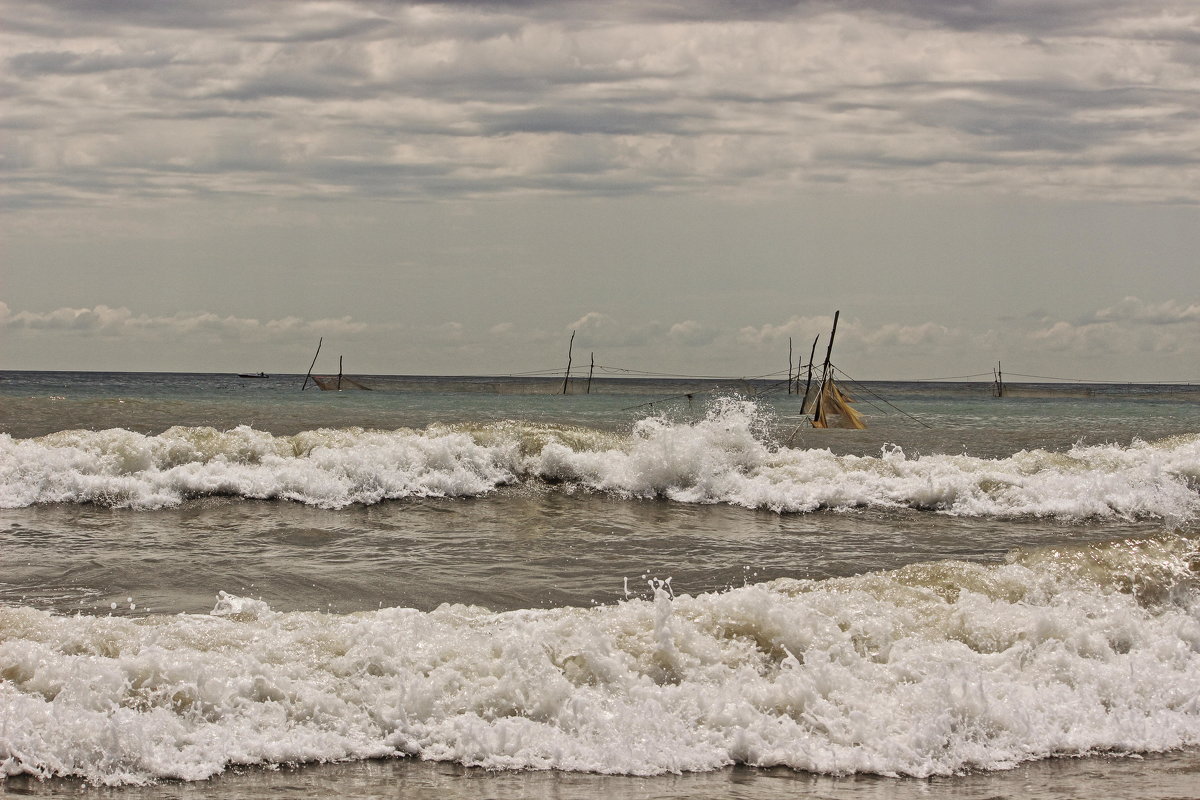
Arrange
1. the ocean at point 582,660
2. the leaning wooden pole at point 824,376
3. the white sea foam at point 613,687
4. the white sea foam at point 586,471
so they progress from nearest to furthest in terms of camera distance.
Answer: the ocean at point 582,660 < the white sea foam at point 613,687 < the white sea foam at point 586,471 < the leaning wooden pole at point 824,376

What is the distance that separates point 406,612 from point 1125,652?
5.03 meters

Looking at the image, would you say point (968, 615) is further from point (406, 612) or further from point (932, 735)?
point (406, 612)

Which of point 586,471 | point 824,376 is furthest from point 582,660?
point 824,376

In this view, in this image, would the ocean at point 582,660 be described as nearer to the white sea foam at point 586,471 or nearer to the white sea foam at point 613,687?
the white sea foam at point 613,687

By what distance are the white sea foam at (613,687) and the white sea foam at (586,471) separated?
27.4ft

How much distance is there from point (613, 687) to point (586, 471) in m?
11.3

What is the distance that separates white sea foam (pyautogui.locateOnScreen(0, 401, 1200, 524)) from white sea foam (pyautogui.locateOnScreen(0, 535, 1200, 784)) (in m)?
8.37

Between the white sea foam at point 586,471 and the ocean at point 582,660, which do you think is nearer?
the ocean at point 582,660

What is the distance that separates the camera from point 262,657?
6465mm

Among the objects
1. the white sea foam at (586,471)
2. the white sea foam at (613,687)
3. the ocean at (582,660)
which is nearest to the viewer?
the ocean at (582,660)

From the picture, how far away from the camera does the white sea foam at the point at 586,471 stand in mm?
15547

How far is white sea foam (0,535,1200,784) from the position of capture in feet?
18.7

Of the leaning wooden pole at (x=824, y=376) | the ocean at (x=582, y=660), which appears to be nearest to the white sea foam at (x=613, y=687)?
the ocean at (x=582, y=660)

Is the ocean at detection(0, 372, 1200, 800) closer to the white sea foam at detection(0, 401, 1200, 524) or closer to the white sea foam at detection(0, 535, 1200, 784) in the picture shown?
the white sea foam at detection(0, 535, 1200, 784)
